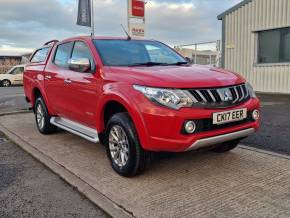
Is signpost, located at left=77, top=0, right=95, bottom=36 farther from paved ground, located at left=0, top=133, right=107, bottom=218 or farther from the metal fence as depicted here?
paved ground, located at left=0, top=133, right=107, bottom=218

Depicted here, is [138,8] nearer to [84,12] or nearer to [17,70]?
[84,12]

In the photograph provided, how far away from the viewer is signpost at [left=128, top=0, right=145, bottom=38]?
10.9 metres

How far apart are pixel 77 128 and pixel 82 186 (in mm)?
1551

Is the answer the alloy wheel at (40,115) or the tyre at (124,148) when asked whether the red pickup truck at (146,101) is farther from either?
the alloy wheel at (40,115)

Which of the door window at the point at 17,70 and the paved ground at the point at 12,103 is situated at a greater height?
the door window at the point at 17,70

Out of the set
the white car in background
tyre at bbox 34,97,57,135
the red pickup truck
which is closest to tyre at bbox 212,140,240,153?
the red pickup truck

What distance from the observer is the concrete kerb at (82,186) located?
11.4ft

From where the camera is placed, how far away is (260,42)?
1429cm

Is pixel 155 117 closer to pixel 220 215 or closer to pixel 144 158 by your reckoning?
pixel 144 158

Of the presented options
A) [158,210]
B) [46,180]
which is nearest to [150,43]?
[46,180]

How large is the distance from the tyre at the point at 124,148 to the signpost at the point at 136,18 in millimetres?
6701

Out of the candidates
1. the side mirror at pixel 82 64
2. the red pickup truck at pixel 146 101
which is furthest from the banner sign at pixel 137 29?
the side mirror at pixel 82 64

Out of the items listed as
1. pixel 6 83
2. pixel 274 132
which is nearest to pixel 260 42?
pixel 274 132

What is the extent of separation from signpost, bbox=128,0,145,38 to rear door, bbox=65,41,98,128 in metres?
5.30
